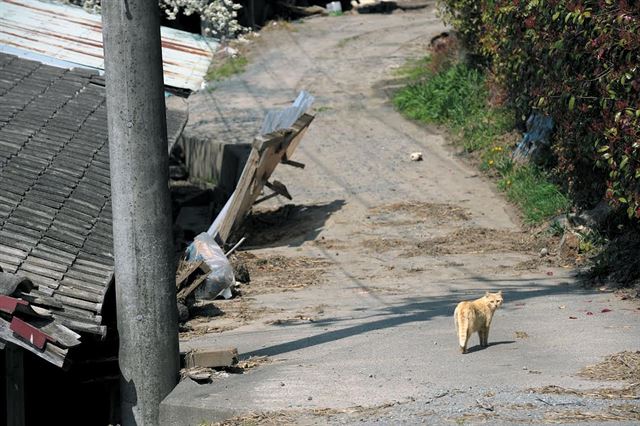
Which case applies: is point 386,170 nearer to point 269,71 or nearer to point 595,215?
point 595,215

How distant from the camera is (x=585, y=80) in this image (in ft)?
32.4

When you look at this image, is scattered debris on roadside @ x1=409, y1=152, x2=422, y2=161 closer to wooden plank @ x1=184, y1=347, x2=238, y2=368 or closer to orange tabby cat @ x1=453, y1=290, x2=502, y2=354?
orange tabby cat @ x1=453, y1=290, x2=502, y2=354

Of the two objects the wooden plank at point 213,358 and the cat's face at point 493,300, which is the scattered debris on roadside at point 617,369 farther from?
the wooden plank at point 213,358

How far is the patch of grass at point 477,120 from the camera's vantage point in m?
14.5

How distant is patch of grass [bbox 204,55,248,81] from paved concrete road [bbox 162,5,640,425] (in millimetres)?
336

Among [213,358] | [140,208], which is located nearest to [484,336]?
[213,358]

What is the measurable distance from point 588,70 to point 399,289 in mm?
3013

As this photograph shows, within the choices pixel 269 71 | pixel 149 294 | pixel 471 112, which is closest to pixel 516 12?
pixel 471 112

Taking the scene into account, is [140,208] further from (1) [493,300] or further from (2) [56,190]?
(1) [493,300]

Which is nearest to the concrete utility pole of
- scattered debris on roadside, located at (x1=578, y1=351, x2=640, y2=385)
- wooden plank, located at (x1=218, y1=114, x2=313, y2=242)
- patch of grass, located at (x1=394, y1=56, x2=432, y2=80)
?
scattered debris on roadside, located at (x1=578, y1=351, x2=640, y2=385)

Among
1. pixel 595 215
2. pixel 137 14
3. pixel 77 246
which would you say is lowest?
pixel 595 215

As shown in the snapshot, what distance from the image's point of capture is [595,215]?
11.7 meters

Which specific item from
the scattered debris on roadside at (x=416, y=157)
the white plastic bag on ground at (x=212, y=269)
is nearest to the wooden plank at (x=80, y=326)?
the white plastic bag on ground at (x=212, y=269)

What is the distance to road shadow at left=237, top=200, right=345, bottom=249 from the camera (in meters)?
14.3
